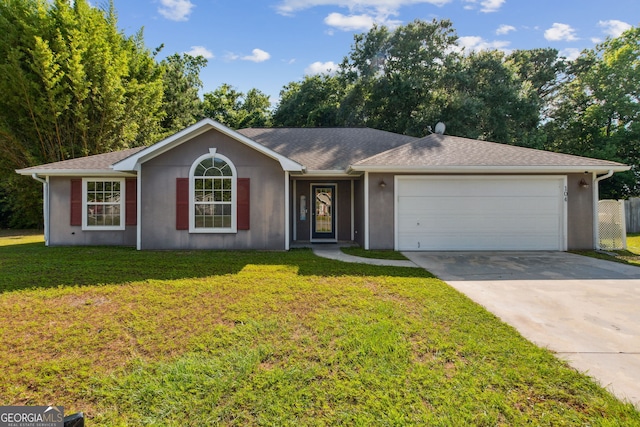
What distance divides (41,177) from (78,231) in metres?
2.45

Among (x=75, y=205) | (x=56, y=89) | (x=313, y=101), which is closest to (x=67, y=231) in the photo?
(x=75, y=205)

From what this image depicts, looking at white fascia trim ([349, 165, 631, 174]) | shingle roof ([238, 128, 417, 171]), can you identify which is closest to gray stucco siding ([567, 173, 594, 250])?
white fascia trim ([349, 165, 631, 174])

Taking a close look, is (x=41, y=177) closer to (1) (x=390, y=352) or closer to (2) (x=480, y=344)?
(1) (x=390, y=352)

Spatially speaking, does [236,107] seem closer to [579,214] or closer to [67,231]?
[67,231]

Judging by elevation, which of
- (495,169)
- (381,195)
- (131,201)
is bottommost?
(131,201)

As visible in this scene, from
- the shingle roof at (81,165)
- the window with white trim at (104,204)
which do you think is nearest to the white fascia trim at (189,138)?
the shingle roof at (81,165)

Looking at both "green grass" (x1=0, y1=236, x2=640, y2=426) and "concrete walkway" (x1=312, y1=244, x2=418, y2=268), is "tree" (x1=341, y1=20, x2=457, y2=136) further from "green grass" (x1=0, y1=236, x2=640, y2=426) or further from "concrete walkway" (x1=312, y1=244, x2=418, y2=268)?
"green grass" (x1=0, y1=236, x2=640, y2=426)

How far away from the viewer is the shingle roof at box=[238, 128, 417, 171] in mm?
11212

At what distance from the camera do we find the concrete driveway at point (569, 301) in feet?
10.4

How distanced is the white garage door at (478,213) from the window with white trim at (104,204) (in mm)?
8615

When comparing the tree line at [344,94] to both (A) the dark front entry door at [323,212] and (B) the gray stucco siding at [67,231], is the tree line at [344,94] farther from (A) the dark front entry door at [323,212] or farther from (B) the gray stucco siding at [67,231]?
(A) the dark front entry door at [323,212]

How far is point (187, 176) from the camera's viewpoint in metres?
9.38

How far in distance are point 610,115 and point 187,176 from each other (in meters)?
24.9

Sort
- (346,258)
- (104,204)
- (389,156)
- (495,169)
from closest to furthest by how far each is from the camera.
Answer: (346,258), (495,169), (389,156), (104,204)
